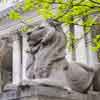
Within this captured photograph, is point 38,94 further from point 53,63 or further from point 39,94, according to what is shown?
point 53,63

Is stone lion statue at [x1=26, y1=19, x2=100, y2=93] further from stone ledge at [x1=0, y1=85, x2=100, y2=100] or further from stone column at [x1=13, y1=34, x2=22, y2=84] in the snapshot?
stone column at [x1=13, y1=34, x2=22, y2=84]

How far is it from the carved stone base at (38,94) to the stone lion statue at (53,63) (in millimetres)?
203

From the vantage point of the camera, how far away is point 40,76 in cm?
785

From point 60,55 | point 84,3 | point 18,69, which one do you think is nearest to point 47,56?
point 60,55

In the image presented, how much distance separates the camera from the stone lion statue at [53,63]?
25.8ft

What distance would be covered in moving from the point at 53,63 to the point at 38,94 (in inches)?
41.0

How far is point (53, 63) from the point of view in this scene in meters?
7.98

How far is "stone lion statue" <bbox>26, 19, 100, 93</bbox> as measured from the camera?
7875 millimetres

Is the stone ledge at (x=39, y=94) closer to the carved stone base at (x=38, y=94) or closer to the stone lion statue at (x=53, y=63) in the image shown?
the carved stone base at (x=38, y=94)

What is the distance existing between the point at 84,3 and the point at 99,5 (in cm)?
50

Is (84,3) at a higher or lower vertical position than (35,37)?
higher

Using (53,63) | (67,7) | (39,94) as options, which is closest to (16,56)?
(67,7)

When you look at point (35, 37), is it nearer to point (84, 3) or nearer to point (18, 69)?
point (84, 3)

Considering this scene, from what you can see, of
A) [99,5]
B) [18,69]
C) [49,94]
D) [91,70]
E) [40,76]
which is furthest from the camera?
[18,69]
